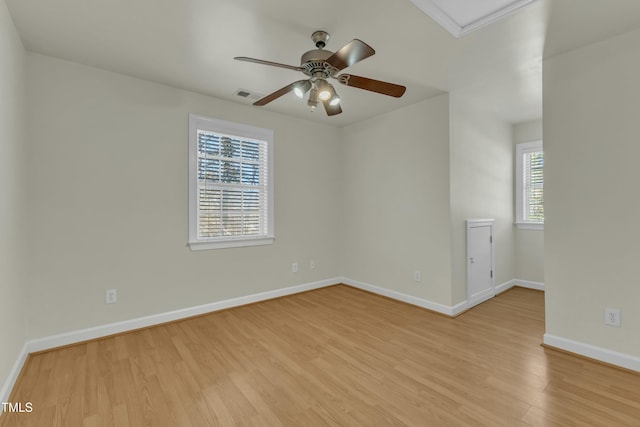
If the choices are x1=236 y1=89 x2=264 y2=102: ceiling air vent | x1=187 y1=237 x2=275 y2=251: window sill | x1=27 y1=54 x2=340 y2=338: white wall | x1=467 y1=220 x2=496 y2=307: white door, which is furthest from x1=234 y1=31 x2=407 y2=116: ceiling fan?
x1=467 y1=220 x2=496 y2=307: white door

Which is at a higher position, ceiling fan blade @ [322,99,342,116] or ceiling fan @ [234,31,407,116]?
ceiling fan @ [234,31,407,116]

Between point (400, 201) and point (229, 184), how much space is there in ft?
7.18

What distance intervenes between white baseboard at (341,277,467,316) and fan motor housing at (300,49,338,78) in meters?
2.80

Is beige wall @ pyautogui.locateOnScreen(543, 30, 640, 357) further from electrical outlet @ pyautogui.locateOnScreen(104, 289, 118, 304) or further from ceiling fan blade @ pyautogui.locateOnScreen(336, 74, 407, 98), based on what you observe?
electrical outlet @ pyautogui.locateOnScreen(104, 289, 118, 304)

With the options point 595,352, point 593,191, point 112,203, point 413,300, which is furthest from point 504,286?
point 112,203

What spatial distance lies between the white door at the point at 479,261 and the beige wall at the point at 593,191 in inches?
38.8

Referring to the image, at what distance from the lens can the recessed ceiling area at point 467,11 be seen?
1.90 meters

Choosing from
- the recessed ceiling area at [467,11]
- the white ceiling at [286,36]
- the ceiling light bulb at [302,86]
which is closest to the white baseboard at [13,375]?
the white ceiling at [286,36]

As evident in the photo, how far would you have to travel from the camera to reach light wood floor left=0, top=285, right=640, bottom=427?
5.70 feet

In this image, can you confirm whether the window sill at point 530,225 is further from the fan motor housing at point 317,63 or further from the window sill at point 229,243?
the fan motor housing at point 317,63

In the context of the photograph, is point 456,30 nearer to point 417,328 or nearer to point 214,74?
point 214,74

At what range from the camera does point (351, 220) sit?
4.60 m

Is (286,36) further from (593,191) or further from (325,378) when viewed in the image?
(593,191)

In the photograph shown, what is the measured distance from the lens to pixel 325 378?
2.12 meters
